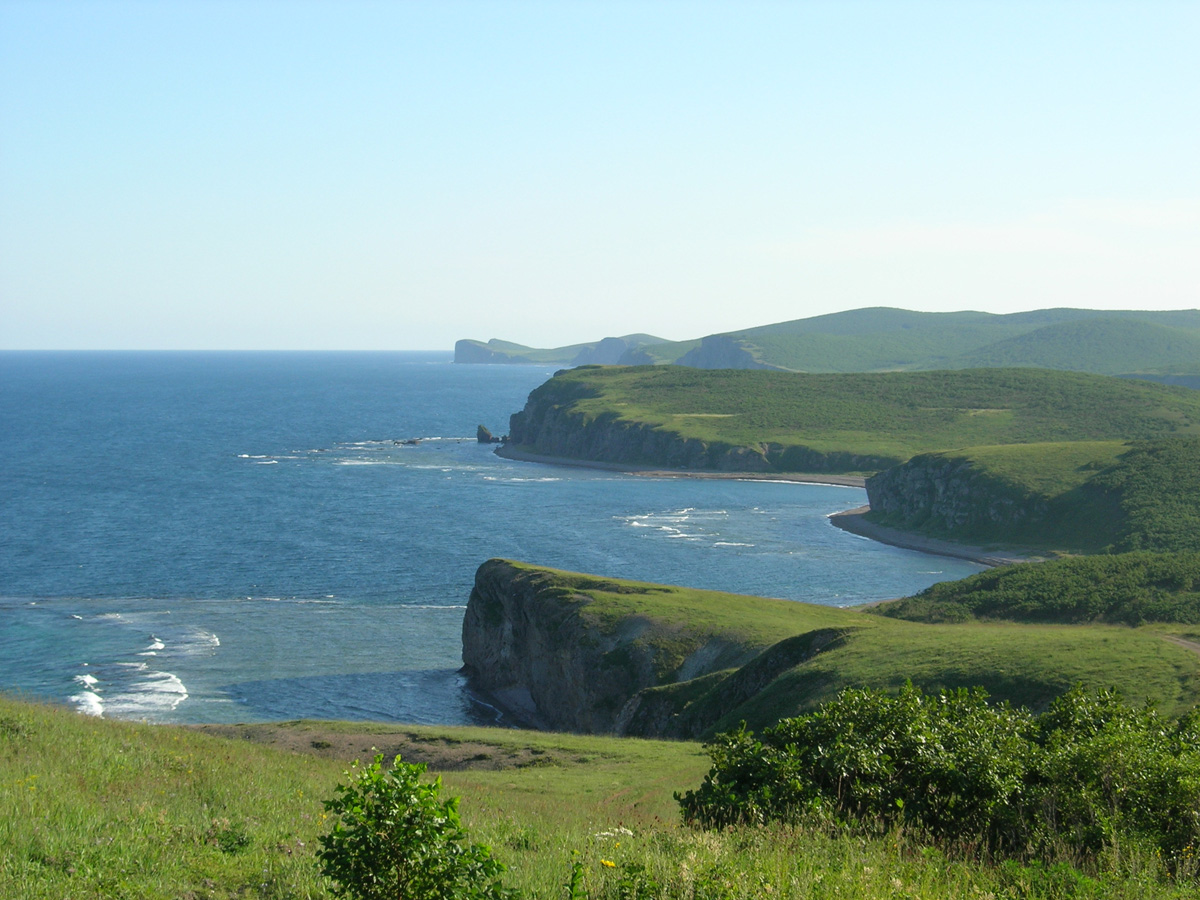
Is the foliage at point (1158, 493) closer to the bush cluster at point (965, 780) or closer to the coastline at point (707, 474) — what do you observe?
the coastline at point (707, 474)

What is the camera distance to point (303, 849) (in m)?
14.6

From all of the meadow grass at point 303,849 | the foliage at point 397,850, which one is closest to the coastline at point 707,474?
the meadow grass at point 303,849

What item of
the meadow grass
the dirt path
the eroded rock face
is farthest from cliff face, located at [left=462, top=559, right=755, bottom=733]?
the eroded rock face

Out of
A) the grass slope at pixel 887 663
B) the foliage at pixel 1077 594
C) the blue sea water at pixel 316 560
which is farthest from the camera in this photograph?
the foliage at pixel 1077 594

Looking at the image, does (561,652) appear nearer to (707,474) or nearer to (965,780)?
(965,780)

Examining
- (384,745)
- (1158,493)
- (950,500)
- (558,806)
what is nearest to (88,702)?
(384,745)

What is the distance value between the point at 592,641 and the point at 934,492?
291 feet

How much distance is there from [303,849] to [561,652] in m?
44.6

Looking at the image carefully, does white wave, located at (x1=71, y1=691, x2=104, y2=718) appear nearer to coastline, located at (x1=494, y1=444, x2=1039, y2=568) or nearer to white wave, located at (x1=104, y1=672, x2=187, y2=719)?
white wave, located at (x1=104, y1=672, x2=187, y2=719)

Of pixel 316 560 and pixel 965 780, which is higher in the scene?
pixel 965 780

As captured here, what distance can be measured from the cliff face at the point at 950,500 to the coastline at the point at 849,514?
12.4 ft

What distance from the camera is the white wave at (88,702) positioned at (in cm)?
5281

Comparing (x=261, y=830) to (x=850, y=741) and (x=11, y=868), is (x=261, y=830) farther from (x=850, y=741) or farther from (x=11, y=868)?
(x=850, y=741)

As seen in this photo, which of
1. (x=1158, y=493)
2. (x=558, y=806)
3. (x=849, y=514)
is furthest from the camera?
(x=849, y=514)
